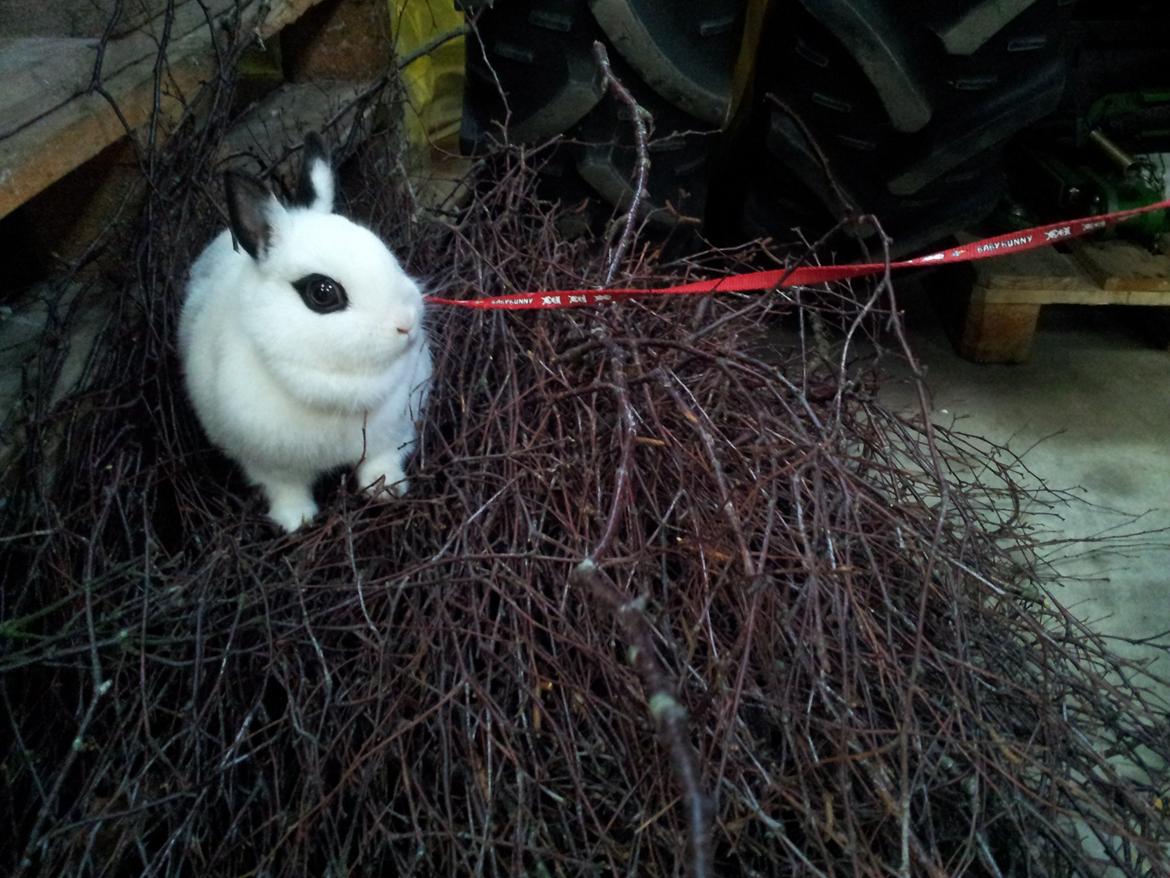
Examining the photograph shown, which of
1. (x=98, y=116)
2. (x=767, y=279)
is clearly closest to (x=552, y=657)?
(x=767, y=279)

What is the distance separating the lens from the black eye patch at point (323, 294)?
1.40 meters

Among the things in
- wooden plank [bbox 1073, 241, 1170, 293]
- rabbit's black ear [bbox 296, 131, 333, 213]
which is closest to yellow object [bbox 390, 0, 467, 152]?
rabbit's black ear [bbox 296, 131, 333, 213]

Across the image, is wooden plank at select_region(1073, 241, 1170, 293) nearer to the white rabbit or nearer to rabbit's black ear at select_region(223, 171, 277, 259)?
the white rabbit

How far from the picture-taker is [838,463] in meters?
1.36

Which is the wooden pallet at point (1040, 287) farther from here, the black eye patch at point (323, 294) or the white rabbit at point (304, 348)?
the black eye patch at point (323, 294)

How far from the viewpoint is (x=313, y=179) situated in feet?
5.15

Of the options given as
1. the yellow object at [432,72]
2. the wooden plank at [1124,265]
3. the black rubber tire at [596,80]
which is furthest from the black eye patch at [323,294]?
the wooden plank at [1124,265]

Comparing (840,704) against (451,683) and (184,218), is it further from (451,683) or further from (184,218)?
(184,218)

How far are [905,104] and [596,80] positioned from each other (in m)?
0.59

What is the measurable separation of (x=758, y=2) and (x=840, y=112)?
0.73m

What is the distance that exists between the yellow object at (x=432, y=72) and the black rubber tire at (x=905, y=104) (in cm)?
91

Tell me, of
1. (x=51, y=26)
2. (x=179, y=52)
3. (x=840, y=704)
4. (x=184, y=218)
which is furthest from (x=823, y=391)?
(x=51, y=26)

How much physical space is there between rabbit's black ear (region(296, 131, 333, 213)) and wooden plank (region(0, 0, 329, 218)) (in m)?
0.34

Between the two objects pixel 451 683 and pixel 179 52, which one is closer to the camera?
pixel 451 683
